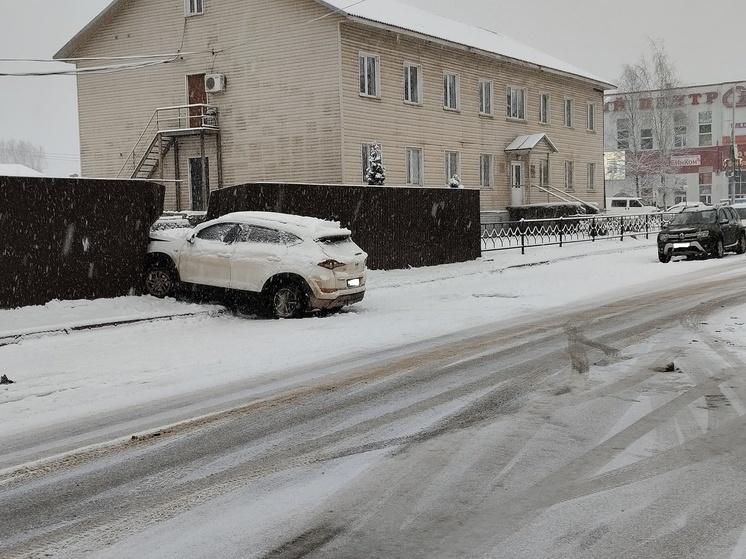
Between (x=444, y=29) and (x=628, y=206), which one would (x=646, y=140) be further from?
(x=444, y=29)

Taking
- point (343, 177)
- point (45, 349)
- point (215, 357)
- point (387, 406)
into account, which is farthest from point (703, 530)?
point (343, 177)

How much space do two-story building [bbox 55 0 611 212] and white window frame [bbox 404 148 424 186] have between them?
58 mm

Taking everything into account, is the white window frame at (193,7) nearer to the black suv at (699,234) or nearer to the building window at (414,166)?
the building window at (414,166)

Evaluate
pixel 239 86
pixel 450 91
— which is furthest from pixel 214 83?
pixel 450 91

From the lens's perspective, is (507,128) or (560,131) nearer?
(507,128)

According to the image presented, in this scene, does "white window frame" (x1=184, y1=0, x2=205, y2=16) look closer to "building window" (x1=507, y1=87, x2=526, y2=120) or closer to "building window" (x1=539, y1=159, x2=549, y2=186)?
"building window" (x1=507, y1=87, x2=526, y2=120)

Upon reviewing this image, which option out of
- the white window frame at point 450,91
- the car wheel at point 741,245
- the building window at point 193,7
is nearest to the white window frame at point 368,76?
the white window frame at point 450,91

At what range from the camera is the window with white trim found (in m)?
34.7

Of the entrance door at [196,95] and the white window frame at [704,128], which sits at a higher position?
the white window frame at [704,128]

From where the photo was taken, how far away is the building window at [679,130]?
73.2m

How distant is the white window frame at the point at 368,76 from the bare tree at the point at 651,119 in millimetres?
38605

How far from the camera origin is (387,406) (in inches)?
280

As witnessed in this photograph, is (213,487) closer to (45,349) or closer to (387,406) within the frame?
(387,406)

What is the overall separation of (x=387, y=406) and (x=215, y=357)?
347 centimetres
